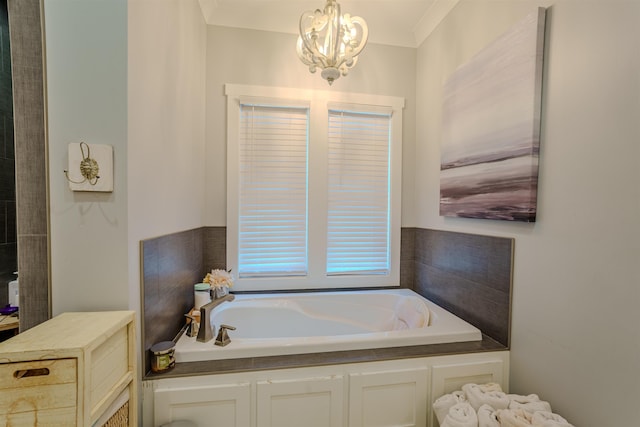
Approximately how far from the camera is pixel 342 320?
6.95 feet

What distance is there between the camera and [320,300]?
212cm

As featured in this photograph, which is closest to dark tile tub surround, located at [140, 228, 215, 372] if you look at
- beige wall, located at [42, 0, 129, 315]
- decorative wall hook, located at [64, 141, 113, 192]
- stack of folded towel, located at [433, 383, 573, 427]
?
beige wall, located at [42, 0, 129, 315]

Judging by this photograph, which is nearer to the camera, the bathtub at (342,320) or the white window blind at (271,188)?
the bathtub at (342,320)

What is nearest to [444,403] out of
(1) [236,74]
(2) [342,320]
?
(2) [342,320]

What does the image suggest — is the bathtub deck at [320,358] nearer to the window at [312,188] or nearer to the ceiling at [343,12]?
the window at [312,188]

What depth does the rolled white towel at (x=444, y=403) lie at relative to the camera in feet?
4.06

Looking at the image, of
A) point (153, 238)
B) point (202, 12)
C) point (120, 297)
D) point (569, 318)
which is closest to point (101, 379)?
point (120, 297)

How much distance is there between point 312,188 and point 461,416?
1722 millimetres

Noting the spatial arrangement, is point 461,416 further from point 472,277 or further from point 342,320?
point 342,320

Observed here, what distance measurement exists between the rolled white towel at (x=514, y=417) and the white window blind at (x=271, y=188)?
62.3 inches

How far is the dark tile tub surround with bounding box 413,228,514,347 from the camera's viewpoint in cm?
147

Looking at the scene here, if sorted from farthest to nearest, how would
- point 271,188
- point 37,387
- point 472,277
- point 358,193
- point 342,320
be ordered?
point 358,193, point 271,188, point 342,320, point 472,277, point 37,387

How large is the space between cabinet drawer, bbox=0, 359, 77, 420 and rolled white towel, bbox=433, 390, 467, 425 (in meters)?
1.44

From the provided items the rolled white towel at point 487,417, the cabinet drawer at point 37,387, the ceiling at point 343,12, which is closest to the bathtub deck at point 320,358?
the rolled white towel at point 487,417
